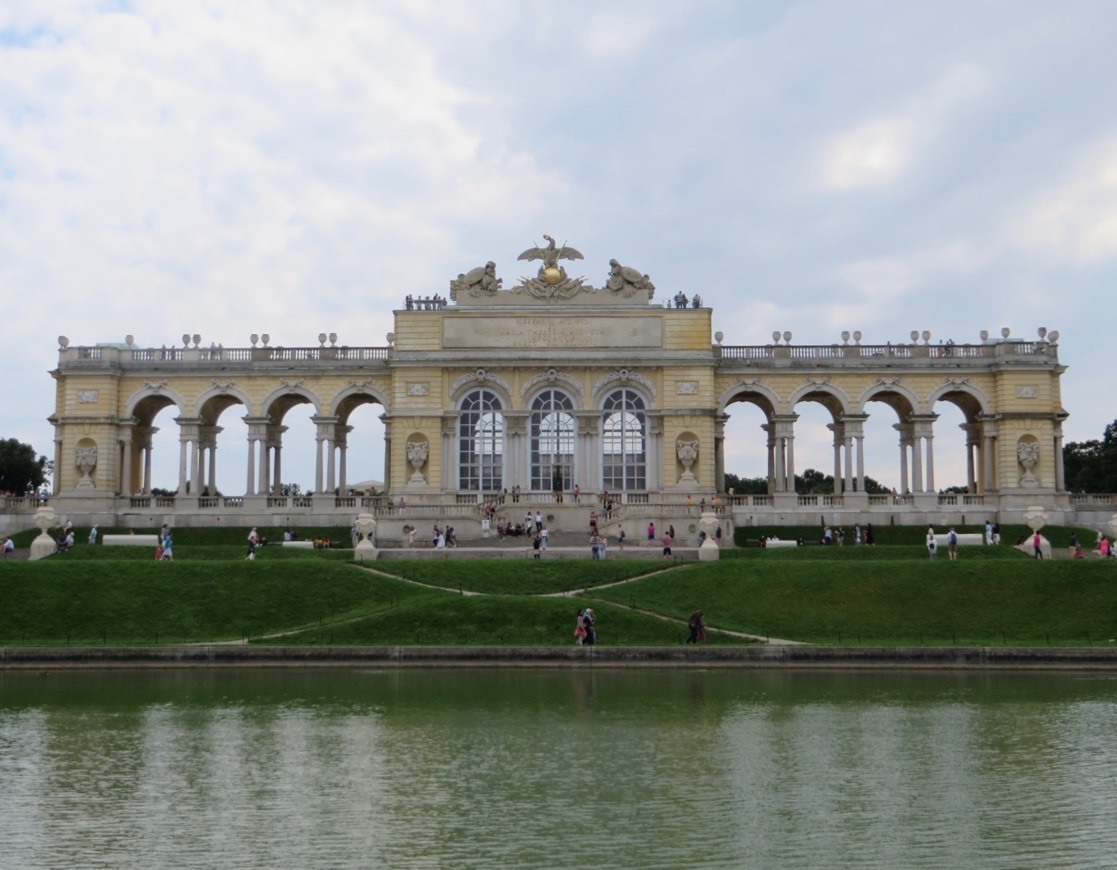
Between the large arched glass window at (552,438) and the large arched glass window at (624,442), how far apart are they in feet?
5.74

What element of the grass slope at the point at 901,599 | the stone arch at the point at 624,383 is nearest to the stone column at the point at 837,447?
the stone arch at the point at 624,383

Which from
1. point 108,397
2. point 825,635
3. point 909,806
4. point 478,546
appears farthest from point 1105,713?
point 108,397

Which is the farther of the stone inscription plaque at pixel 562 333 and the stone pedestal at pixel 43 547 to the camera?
the stone inscription plaque at pixel 562 333

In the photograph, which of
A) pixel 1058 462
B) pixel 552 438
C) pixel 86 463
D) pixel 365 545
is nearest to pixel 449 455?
pixel 552 438

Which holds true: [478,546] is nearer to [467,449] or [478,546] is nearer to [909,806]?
[467,449]

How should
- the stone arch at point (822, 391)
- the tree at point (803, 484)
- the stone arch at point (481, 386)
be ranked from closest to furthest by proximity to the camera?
the stone arch at point (481, 386)
the stone arch at point (822, 391)
the tree at point (803, 484)

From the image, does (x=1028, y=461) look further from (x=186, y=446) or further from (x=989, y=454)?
(x=186, y=446)

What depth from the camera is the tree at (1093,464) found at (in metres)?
87.5

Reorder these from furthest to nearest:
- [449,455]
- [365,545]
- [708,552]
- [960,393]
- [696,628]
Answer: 1. [960,393]
2. [449,455]
3. [365,545]
4. [708,552]
5. [696,628]

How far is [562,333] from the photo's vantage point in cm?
6538

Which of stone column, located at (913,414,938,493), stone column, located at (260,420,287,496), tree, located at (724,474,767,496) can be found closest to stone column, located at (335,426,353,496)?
stone column, located at (260,420,287,496)

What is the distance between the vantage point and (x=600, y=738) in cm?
2211

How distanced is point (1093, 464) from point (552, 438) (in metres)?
48.0

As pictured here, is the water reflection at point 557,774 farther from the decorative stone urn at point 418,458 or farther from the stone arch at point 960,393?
the stone arch at point 960,393
